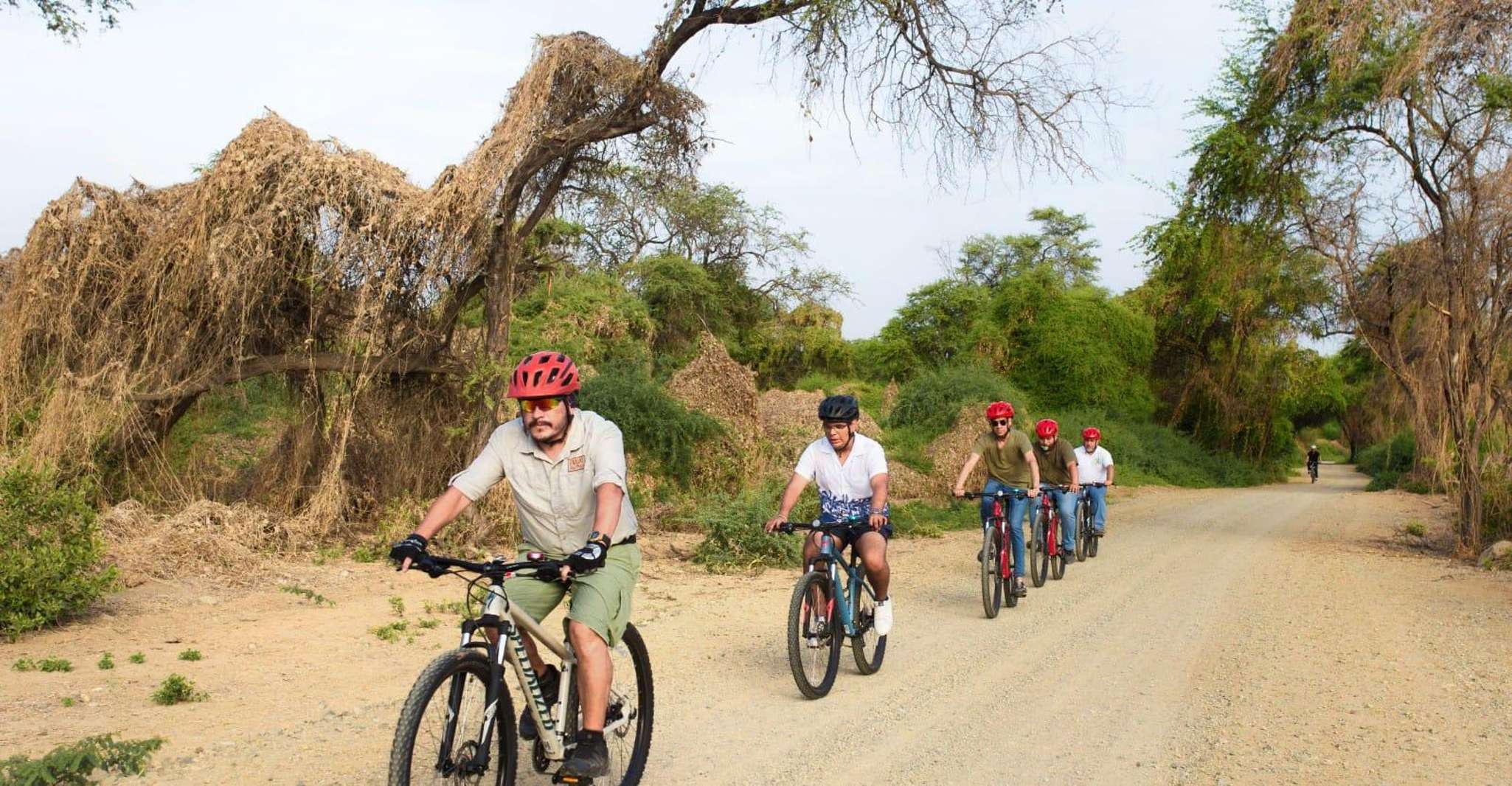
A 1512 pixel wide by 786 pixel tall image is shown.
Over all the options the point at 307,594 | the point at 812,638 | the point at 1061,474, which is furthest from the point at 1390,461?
the point at 307,594

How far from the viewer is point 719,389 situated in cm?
1838

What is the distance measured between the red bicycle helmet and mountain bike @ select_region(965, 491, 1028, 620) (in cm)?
590

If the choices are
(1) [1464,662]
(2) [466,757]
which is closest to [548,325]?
(1) [1464,662]

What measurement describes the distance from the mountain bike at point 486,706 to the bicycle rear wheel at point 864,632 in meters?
2.91

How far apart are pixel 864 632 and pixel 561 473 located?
350cm

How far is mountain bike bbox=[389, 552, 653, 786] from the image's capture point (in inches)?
153

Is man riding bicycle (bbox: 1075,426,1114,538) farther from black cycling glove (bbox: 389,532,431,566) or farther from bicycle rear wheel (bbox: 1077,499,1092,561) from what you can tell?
black cycling glove (bbox: 389,532,431,566)

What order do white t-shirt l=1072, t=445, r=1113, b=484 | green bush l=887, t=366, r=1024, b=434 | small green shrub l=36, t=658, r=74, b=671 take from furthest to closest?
green bush l=887, t=366, r=1024, b=434
white t-shirt l=1072, t=445, r=1113, b=484
small green shrub l=36, t=658, r=74, b=671

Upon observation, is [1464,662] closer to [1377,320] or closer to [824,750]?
[824,750]

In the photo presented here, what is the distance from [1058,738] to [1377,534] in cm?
1555

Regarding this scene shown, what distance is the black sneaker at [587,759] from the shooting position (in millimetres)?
4348

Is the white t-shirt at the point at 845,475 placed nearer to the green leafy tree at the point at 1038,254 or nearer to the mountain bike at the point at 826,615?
the mountain bike at the point at 826,615

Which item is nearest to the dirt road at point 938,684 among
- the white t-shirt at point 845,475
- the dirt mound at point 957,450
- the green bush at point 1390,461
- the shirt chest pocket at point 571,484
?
the white t-shirt at point 845,475

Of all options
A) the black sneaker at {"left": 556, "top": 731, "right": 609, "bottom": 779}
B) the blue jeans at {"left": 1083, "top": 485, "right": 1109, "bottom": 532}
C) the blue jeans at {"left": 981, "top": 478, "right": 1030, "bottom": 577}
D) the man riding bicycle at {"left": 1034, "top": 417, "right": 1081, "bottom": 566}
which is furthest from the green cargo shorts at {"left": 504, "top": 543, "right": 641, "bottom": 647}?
the blue jeans at {"left": 1083, "top": 485, "right": 1109, "bottom": 532}
